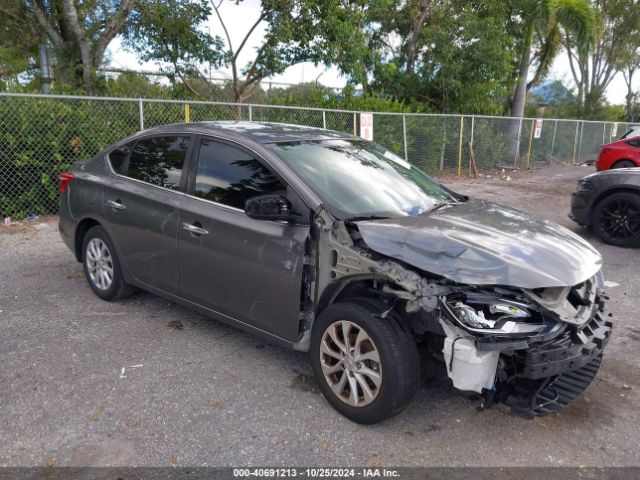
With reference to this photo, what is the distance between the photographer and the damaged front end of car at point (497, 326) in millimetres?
2756

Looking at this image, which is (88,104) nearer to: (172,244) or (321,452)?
(172,244)

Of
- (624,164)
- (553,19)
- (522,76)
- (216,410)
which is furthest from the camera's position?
(522,76)

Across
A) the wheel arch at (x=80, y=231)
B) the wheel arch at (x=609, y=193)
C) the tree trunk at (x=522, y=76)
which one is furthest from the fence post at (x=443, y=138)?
the wheel arch at (x=80, y=231)

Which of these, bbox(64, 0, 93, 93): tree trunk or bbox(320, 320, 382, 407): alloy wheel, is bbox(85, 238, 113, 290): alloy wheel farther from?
bbox(64, 0, 93, 93): tree trunk

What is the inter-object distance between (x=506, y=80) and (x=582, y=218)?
11.1m

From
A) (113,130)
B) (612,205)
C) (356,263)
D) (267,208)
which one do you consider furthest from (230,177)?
(612,205)

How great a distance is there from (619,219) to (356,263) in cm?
599

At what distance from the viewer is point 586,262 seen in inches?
127

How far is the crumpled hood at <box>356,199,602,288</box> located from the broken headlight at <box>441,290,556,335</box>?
0.10m

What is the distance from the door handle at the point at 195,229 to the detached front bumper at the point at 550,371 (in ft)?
7.32

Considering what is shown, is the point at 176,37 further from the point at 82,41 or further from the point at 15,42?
the point at 15,42

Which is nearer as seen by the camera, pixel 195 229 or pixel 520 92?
pixel 195 229

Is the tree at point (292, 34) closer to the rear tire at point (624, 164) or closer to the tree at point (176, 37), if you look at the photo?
the tree at point (176, 37)

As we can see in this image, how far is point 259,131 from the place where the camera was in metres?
4.13
